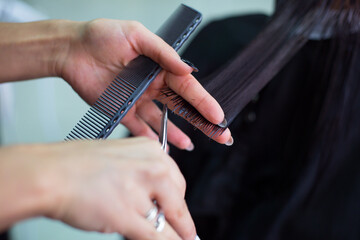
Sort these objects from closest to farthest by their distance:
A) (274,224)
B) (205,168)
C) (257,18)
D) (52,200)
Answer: (52,200) < (274,224) < (205,168) < (257,18)

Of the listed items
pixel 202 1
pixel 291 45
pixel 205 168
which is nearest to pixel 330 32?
pixel 291 45

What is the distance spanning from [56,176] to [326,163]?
612 mm

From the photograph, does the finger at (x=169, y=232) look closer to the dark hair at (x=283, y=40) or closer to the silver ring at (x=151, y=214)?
the silver ring at (x=151, y=214)

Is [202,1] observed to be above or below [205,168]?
above

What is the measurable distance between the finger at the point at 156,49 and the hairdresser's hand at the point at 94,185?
220 mm

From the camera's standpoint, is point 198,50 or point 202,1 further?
point 202,1

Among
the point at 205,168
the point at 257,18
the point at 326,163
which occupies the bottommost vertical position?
the point at 205,168

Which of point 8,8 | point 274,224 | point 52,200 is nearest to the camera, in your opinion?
point 52,200

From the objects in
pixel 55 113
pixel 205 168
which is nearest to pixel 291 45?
pixel 205 168

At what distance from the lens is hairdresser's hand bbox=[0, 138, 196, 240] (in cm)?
29

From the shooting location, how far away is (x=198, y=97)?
0.55 m

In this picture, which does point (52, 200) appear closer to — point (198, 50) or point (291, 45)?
point (291, 45)

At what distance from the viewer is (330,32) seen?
698 mm

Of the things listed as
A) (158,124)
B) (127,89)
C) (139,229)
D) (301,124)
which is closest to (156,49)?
(127,89)
